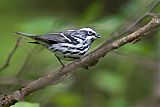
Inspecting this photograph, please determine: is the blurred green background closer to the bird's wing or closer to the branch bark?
the branch bark

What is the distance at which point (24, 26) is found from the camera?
148 inches

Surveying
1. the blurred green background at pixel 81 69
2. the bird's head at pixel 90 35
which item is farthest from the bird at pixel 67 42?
the blurred green background at pixel 81 69

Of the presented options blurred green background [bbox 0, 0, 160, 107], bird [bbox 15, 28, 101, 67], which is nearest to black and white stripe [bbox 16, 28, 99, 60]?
bird [bbox 15, 28, 101, 67]

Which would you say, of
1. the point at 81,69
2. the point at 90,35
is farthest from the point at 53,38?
the point at 81,69

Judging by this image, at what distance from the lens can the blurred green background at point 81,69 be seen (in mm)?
3707

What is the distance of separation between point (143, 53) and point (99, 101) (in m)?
1.36

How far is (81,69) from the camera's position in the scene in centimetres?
457

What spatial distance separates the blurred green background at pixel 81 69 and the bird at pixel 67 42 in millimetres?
326

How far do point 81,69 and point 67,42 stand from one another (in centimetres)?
149

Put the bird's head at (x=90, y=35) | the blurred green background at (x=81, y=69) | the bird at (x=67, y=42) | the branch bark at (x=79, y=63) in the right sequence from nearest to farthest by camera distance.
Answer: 1. the branch bark at (x=79, y=63)
2. the bird at (x=67, y=42)
3. the bird's head at (x=90, y=35)
4. the blurred green background at (x=81, y=69)

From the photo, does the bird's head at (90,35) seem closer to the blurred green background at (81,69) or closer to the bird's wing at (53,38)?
the bird's wing at (53,38)

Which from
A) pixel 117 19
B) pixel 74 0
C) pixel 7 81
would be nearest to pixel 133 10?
pixel 117 19

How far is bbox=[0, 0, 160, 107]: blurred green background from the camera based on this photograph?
12.2ft

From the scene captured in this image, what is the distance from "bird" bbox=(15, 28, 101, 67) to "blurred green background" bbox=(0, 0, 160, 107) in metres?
0.33
